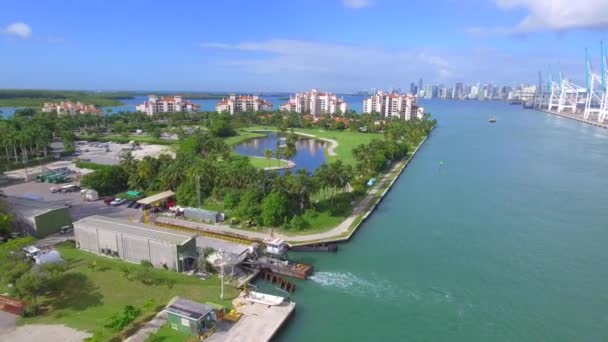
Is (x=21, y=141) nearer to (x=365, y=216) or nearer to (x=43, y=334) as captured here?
(x=43, y=334)

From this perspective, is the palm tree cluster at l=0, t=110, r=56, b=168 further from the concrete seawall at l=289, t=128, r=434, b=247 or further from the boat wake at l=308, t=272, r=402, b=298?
the boat wake at l=308, t=272, r=402, b=298

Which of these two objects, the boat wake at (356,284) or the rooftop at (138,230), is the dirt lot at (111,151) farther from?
the boat wake at (356,284)

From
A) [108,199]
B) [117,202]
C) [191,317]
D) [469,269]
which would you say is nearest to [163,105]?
[108,199]

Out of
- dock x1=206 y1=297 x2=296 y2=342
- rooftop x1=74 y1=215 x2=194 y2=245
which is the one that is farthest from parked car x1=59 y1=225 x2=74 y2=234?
dock x1=206 y1=297 x2=296 y2=342

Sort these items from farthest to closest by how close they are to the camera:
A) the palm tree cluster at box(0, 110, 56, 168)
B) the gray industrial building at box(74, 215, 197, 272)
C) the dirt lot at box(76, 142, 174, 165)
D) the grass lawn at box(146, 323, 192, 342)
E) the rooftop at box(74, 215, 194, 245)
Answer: the dirt lot at box(76, 142, 174, 165) → the palm tree cluster at box(0, 110, 56, 168) → the rooftop at box(74, 215, 194, 245) → the gray industrial building at box(74, 215, 197, 272) → the grass lawn at box(146, 323, 192, 342)

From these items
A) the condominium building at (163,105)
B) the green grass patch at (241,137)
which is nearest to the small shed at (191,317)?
the green grass patch at (241,137)

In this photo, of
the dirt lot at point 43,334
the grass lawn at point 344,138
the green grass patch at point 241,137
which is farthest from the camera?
the green grass patch at point 241,137
